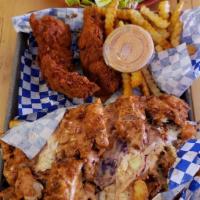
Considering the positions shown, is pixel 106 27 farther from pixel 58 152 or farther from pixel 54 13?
pixel 58 152

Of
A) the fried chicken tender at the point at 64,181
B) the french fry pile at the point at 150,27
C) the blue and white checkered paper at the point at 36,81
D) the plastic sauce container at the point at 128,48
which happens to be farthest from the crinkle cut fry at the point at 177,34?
the fried chicken tender at the point at 64,181

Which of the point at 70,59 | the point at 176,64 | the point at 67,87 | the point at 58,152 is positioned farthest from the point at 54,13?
the point at 58,152

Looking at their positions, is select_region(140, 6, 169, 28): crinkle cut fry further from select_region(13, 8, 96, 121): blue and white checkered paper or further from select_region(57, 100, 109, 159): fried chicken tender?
select_region(57, 100, 109, 159): fried chicken tender

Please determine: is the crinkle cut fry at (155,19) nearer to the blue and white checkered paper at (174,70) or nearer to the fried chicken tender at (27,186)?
the blue and white checkered paper at (174,70)

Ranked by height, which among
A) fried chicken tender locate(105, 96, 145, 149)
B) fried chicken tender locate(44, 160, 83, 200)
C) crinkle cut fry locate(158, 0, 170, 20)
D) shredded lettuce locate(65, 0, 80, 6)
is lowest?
fried chicken tender locate(44, 160, 83, 200)

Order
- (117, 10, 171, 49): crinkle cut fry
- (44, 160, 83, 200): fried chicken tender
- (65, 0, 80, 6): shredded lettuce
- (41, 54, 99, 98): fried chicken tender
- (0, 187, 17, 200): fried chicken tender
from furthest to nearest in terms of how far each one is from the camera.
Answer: (65, 0, 80, 6): shredded lettuce, (117, 10, 171, 49): crinkle cut fry, (41, 54, 99, 98): fried chicken tender, (0, 187, 17, 200): fried chicken tender, (44, 160, 83, 200): fried chicken tender

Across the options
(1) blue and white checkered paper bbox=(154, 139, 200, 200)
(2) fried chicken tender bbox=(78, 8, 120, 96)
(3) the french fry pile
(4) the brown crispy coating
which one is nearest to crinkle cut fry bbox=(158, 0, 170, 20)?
(3) the french fry pile

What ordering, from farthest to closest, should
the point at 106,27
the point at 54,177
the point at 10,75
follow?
the point at 10,75
the point at 106,27
the point at 54,177

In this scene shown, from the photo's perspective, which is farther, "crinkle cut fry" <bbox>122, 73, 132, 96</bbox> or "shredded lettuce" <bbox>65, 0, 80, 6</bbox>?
"shredded lettuce" <bbox>65, 0, 80, 6</bbox>
